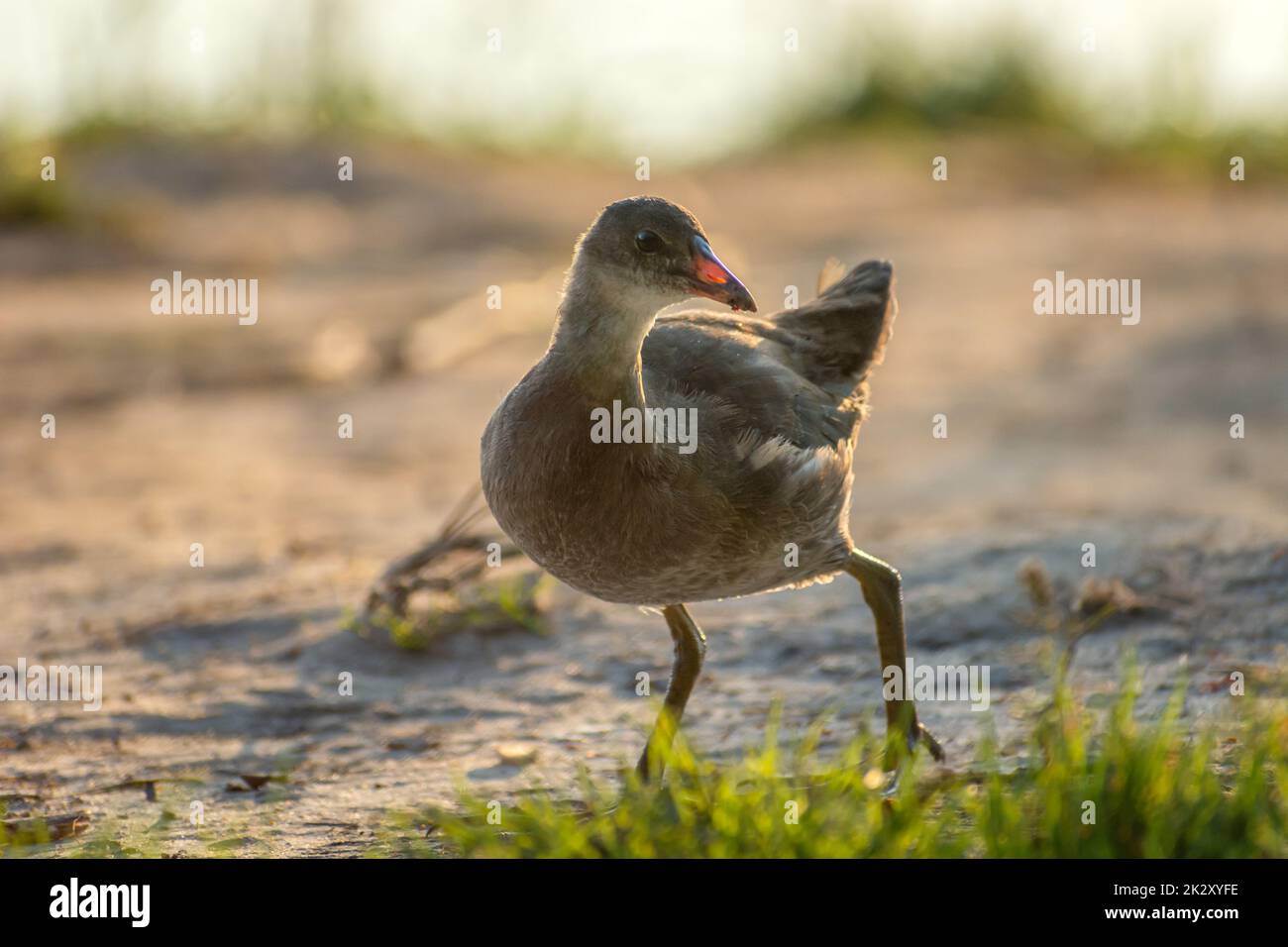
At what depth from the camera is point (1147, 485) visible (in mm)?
7809

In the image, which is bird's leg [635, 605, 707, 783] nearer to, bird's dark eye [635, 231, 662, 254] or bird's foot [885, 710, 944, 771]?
bird's foot [885, 710, 944, 771]

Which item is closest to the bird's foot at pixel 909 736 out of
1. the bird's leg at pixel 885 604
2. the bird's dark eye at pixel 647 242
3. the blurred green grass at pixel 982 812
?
the bird's leg at pixel 885 604

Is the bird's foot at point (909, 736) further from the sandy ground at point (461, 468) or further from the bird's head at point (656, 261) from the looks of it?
the bird's head at point (656, 261)

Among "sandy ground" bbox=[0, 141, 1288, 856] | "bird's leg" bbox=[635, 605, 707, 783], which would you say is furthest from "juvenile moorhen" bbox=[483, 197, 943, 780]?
"sandy ground" bbox=[0, 141, 1288, 856]

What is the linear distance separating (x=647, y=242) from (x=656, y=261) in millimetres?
56

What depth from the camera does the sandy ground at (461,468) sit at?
205 inches

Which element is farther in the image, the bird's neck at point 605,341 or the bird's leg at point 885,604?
the bird's leg at point 885,604

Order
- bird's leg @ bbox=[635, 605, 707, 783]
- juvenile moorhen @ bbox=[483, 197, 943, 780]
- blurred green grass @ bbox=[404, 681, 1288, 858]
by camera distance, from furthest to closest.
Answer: bird's leg @ bbox=[635, 605, 707, 783], juvenile moorhen @ bbox=[483, 197, 943, 780], blurred green grass @ bbox=[404, 681, 1288, 858]

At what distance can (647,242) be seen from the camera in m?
4.32

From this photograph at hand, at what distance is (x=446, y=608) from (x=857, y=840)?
8.86 ft

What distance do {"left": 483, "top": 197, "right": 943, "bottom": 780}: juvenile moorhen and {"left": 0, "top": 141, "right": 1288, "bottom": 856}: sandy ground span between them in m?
0.69

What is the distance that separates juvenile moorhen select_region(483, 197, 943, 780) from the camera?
14.1 ft
